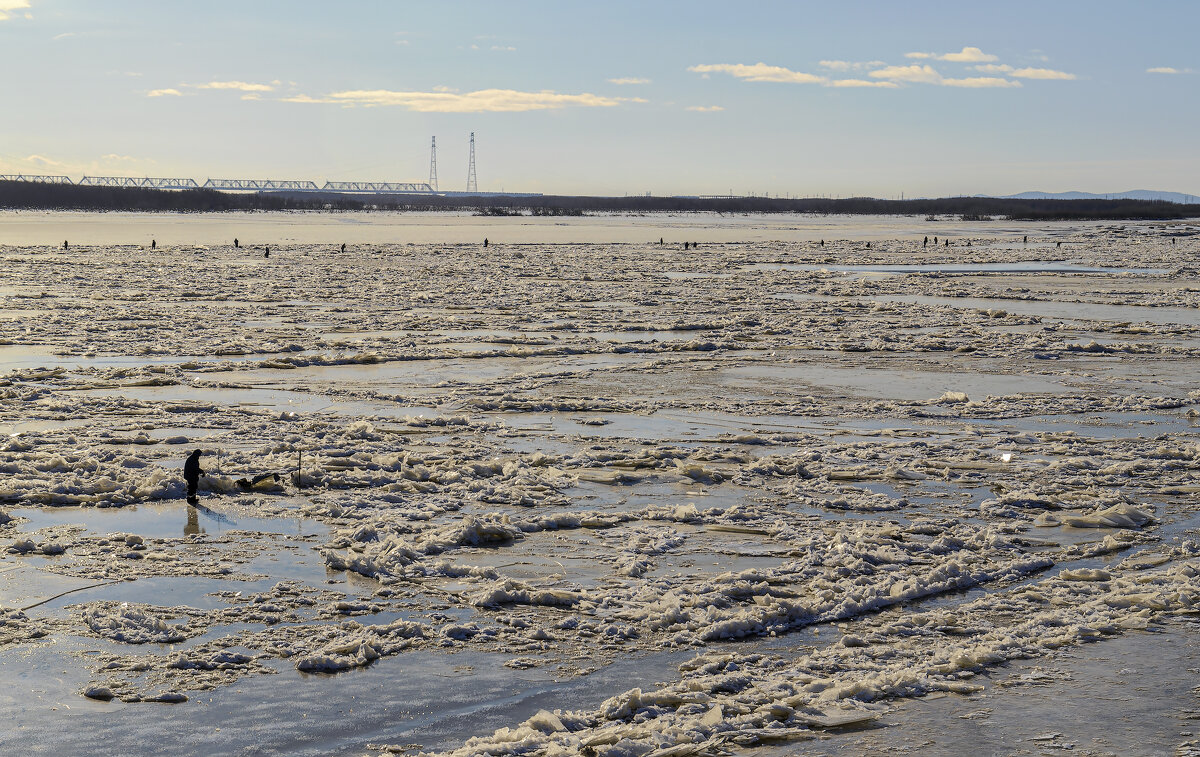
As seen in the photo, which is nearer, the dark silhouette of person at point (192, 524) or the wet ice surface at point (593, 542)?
the wet ice surface at point (593, 542)

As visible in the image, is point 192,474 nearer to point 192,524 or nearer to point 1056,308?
point 192,524

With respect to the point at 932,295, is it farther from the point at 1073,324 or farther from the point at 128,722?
the point at 128,722

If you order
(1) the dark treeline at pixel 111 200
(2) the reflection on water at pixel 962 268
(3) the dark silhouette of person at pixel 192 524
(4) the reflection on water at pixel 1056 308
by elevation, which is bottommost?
(3) the dark silhouette of person at pixel 192 524

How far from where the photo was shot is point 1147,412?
13633mm

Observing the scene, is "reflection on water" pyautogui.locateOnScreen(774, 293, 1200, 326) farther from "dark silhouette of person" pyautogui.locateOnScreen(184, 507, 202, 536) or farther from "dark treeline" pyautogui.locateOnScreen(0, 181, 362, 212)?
"dark treeline" pyautogui.locateOnScreen(0, 181, 362, 212)

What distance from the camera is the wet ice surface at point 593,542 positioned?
573cm

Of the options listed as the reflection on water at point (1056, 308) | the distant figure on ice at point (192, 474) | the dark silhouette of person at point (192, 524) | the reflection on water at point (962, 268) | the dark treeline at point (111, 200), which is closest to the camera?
the dark silhouette of person at point (192, 524)

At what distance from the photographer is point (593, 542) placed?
8602 millimetres

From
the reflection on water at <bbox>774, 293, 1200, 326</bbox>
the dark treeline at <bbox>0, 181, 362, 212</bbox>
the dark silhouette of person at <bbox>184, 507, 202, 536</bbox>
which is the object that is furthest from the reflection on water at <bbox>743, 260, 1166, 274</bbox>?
the dark treeline at <bbox>0, 181, 362, 212</bbox>

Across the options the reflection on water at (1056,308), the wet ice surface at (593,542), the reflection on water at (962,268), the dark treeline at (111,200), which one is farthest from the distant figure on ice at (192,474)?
the dark treeline at (111,200)

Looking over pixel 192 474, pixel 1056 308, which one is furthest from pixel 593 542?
pixel 1056 308

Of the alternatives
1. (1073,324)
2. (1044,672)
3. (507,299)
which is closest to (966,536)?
(1044,672)

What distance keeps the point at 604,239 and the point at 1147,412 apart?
53519mm

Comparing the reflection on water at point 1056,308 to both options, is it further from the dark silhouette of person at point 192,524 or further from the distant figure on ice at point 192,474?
the dark silhouette of person at point 192,524
